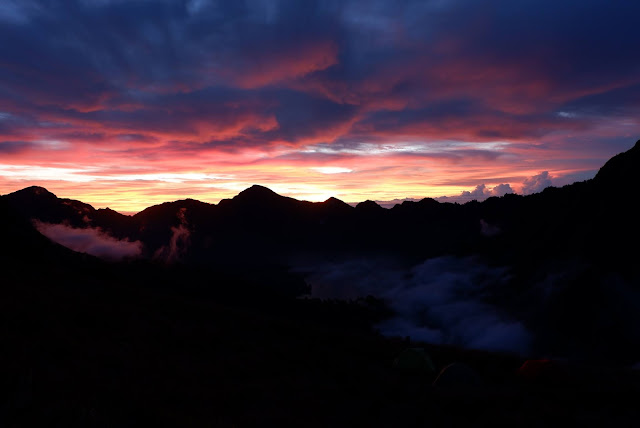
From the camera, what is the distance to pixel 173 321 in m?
26.4

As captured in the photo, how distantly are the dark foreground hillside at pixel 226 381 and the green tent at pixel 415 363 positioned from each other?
268 mm

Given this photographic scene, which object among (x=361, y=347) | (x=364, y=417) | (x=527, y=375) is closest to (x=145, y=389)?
(x=364, y=417)

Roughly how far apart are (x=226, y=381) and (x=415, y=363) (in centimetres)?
1169

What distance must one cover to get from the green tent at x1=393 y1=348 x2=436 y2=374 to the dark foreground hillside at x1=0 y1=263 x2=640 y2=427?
0.88ft

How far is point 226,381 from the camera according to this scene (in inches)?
616

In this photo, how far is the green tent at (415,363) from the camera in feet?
72.9

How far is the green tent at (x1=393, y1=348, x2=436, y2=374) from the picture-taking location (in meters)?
22.2

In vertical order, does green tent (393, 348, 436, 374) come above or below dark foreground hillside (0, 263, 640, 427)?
below

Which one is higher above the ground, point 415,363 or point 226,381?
point 226,381

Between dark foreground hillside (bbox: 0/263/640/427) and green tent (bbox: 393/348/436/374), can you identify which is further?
green tent (bbox: 393/348/436/374)

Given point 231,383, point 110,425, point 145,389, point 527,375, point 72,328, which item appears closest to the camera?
point 110,425

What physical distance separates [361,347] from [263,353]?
8.36 meters

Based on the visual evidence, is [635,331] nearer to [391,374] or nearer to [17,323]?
[391,374]

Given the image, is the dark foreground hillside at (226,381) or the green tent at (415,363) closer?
the dark foreground hillside at (226,381)
